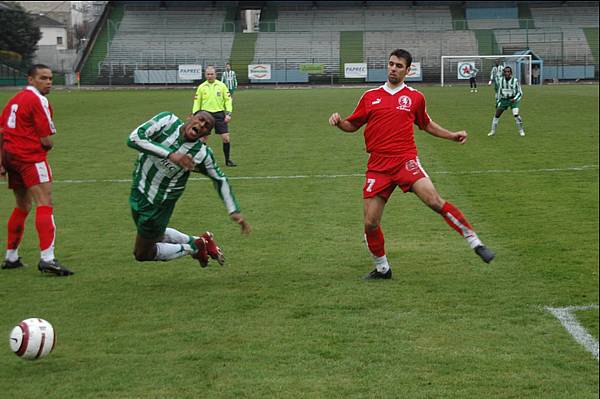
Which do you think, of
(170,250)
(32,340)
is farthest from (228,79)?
(32,340)

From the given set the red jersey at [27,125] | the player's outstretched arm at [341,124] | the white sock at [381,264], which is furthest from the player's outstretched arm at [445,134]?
the red jersey at [27,125]

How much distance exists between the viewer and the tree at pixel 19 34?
70.4m

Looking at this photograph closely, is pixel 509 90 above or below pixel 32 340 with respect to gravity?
above

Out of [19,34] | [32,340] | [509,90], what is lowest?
[32,340]

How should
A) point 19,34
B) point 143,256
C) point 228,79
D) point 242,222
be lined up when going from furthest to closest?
point 19,34
point 228,79
point 143,256
point 242,222

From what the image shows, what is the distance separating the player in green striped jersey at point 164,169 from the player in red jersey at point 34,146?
1099 millimetres

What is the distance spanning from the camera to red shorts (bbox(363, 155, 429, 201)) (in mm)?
8281

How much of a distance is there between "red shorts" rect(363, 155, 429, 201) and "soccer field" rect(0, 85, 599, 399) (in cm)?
90

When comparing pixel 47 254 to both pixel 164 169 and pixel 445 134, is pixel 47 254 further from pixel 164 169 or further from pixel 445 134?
pixel 445 134

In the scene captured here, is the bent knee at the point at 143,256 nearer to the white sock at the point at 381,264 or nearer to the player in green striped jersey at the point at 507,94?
the white sock at the point at 381,264

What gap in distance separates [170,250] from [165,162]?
1118mm

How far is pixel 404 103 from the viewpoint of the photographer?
8.43m

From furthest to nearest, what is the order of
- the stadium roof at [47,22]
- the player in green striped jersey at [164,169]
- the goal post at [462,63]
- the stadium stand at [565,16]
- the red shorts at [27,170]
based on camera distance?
1. the stadium roof at [47,22]
2. the stadium stand at [565,16]
3. the goal post at [462,63]
4. the red shorts at [27,170]
5. the player in green striped jersey at [164,169]

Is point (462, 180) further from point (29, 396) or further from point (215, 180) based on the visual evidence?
point (29, 396)
